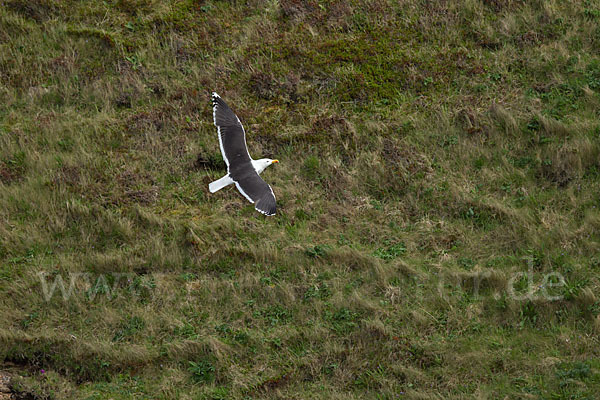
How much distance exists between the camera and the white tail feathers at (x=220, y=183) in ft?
35.6

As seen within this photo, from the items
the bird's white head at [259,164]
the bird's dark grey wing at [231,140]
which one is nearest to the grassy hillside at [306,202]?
the bird's white head at [259,164]

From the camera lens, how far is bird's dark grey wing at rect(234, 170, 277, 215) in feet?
33.8

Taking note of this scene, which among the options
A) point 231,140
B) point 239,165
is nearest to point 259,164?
point 239,165

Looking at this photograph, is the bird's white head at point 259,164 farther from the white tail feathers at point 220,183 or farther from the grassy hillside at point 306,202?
the grassy hillside at point 306,202

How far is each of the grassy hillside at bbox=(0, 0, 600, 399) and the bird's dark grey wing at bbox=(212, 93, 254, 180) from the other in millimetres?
974

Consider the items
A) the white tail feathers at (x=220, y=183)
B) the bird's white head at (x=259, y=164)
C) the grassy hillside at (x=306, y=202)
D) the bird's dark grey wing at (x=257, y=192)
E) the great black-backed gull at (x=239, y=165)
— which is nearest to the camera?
the grassy hillside at (x=306, y=202)

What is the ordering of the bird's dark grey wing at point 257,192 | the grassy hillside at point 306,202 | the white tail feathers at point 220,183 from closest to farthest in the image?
the grassy hillside at point 306,202 < the bird's dark grey wing at point 257,192 < the white tail feathers at point 220,183

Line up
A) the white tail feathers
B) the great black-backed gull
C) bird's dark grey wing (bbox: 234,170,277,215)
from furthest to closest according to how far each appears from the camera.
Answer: the white tail feathers
the great black-backed gull
bird's dark grey wing (bbox: 234,170,277,215)

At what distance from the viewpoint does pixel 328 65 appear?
14.2 meters

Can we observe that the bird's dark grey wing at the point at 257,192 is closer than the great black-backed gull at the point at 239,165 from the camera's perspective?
Yes

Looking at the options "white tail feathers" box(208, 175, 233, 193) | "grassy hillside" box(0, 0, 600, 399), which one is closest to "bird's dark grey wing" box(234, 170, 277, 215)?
"white tail feathers" box(208, 175, 233, 193)

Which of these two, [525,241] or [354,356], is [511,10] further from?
[354,356]

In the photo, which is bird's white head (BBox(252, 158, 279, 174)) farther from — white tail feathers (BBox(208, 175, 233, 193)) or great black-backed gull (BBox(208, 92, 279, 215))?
white tail feathers (BBox(208, 175, 233, 193))

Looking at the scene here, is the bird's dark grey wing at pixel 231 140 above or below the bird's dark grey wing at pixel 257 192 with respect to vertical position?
above
